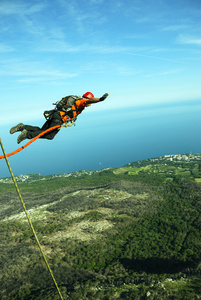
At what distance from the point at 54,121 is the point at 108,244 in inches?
2021

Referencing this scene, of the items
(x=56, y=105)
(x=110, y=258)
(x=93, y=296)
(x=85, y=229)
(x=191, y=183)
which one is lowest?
(x=191, y=183)

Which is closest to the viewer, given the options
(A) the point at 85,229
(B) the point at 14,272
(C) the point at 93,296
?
(C) the point at 93,296

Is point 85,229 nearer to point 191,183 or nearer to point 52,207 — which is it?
point 52,207

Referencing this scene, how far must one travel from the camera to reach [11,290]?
108ft

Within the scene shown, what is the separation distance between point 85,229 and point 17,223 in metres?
23.6

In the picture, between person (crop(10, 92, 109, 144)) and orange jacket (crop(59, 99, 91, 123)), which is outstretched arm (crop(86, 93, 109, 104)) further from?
orange jacket (crop(59, 99, 91, 123))

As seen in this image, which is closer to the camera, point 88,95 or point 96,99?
point 96,99

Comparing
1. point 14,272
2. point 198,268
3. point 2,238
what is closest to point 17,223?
point 2,238

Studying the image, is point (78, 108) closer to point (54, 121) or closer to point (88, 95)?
point (88, 95)

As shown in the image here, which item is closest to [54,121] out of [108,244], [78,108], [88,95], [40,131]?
[40,131]

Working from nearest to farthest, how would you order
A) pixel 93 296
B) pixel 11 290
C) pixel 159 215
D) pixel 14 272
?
1. pixel 93 296
2. pixel 11 290
3. pixel 14 272
4. pixel 159 215

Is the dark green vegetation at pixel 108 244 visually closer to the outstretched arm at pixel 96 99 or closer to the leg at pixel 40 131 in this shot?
the leg at pixel 40 131

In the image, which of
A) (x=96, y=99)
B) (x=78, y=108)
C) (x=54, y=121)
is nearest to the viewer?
Result: (x=96, y=99)

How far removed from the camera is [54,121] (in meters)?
6.52
